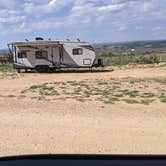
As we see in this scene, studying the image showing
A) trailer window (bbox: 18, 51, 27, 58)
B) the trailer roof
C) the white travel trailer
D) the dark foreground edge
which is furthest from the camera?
trailer window (bbox: 18, 51, 27, 58)

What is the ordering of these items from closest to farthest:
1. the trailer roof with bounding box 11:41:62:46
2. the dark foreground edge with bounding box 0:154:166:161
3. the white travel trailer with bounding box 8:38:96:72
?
1. the dark foreground edge with bounding box 0:154:166:161
2. the trailer roof with bounding box 11:41:62:46
3. the white travel trailer with bounding box 8:38:96:72

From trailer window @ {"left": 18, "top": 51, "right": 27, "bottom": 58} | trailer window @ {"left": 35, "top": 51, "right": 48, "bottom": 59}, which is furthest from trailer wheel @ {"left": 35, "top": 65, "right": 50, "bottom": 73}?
trailer window @ {"left": 18, "top": 51, "right": 27, "bottom": 58}

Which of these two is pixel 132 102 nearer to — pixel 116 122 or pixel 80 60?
pixel 116 122

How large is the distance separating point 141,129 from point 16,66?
82.6 feet

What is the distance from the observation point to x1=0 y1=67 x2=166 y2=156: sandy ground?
823 cm

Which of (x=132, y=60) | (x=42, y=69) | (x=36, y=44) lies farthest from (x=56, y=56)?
(x=132, y=60)

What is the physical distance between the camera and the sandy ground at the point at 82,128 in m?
8.23

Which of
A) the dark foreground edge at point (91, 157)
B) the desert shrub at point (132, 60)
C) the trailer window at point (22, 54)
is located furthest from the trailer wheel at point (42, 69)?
the dark foreground edge at point (91, 157)

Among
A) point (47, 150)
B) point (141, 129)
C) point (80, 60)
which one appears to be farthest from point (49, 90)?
point (80, 60)

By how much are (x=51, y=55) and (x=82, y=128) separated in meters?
24.1

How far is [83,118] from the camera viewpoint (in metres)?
11.2

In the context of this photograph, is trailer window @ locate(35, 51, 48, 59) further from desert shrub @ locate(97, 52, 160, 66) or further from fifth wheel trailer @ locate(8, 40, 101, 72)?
desert shrub @ locate(97, 52, 160, 66)

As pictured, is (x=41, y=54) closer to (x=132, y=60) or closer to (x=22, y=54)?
(x=22, y=54)

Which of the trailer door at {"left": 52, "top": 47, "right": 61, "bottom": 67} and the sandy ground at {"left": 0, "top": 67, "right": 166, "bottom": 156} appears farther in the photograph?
the trailer door at {"left": 52, "top": 47, "right": 61, "bottom": 67}
